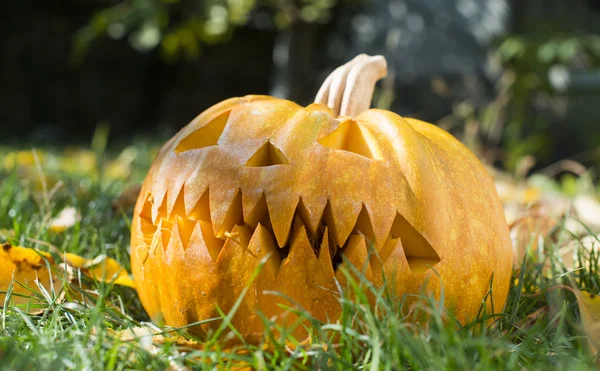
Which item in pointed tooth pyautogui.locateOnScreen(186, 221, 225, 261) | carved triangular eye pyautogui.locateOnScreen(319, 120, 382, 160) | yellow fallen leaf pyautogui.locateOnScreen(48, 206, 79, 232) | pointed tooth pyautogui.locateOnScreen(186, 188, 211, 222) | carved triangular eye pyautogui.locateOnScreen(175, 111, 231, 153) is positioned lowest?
yellow fallen leaf pyautogui.locateOnScreen(48, 206, 79, 232)

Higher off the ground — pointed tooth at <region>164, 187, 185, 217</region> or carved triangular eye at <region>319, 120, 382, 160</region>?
carved triangular eye at <region>319, 120, 382, 160</region>

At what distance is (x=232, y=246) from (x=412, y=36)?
4364 mm

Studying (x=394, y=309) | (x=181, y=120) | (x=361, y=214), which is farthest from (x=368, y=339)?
(x=181, y=120)

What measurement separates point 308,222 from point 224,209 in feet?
0.56

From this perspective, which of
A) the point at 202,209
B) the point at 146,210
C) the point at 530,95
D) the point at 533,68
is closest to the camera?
the point at 202,209

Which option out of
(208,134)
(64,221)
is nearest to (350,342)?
(208,134)

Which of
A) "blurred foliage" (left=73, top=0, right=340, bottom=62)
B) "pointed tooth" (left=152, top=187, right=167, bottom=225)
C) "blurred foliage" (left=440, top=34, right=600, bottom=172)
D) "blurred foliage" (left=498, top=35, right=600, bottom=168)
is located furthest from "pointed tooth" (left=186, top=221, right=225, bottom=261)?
"blurred foliage" (left=498, top=35, right=600, bottom=168)

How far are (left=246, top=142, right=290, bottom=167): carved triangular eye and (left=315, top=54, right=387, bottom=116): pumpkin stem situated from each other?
0.27 metres

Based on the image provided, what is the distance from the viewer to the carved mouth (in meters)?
1.17

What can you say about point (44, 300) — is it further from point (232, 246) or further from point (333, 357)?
point (333, 357)

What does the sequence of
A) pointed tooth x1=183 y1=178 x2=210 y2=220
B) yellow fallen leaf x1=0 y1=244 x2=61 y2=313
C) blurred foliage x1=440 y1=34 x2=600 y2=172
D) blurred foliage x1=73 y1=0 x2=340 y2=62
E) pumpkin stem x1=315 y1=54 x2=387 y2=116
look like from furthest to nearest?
blurred foliage x1=440 y1=34 x2=600 y2=172 < blurred foliage x1=73 y1=0 x2=340 y2=62 < pumpkin stem x1=315 y1=54 x2=387 y2=116 < yellow fallen leaf x1=0 y1=244 x2=61 y2=313 < pointed tooth x1=183 y1=178 x2=210 y2=220

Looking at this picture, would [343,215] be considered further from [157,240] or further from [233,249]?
[157,240]

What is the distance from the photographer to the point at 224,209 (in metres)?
1.20

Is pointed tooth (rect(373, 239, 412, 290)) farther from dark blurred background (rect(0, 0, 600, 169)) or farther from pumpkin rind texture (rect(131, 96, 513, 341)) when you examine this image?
dark blurred background (rect(0, 0, 600, 169))
